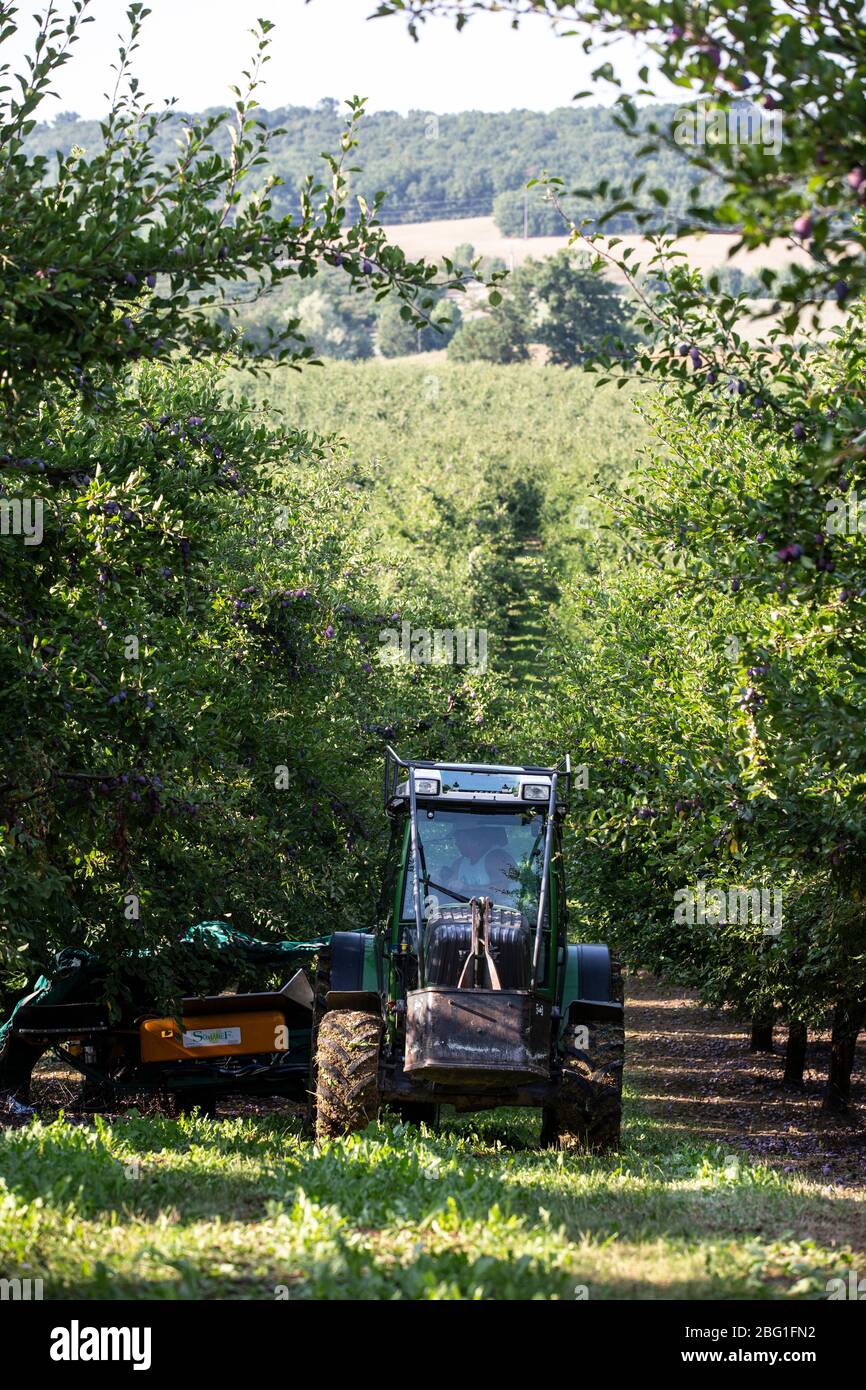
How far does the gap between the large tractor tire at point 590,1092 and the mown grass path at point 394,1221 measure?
1.62ft

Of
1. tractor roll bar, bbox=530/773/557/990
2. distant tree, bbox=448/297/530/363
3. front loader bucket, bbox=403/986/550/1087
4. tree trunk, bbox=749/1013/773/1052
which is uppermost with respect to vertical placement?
distant tree, bbox=448/297/530/363

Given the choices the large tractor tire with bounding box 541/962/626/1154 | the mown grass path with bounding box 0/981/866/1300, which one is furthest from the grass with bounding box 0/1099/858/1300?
the large tractor tire with bounding box 541/962/626/1154

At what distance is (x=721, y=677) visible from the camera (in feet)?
50.3

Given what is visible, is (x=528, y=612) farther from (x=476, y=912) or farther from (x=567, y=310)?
(x=567, y=310)

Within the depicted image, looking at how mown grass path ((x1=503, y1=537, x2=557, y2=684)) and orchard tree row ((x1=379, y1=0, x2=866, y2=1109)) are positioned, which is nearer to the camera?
orchard tree row ((x1=379, y1=0, x2=866, y2=1109))

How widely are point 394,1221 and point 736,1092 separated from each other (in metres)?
15.6

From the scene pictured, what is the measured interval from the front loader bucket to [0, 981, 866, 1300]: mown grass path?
54cm

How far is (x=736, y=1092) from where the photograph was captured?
2150 centimetres

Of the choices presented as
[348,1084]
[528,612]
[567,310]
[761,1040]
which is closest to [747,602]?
[348,1084]

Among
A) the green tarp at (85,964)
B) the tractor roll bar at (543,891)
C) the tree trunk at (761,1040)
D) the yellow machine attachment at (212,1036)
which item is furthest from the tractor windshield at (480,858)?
the tree trunk at (761,1040)

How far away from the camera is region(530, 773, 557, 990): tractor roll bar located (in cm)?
1127

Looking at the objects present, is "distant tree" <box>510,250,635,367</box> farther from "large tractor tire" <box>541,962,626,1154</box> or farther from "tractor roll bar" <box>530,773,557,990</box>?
"large tractor tire" <box>541,962,626,1154</box>
